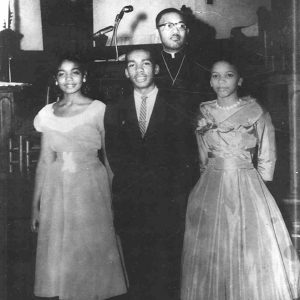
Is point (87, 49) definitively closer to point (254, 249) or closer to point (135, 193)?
point (135, 193)

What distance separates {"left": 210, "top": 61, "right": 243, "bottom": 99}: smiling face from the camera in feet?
5.77

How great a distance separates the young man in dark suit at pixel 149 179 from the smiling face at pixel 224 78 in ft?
0.58

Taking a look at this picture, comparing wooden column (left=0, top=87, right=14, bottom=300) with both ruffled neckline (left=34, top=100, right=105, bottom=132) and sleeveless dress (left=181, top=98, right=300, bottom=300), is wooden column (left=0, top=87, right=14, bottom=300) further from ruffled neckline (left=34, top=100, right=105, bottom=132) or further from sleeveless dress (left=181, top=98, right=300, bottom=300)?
sleeveless dress (left=181, top=98, right=300, bottom=300)

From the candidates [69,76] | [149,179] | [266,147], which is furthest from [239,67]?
[69,76]

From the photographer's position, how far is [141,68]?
171 cm

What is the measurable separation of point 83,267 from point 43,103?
0.79 meters

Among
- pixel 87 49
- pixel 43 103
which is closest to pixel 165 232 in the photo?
pixel 43 103

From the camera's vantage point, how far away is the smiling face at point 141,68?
1.71 metres

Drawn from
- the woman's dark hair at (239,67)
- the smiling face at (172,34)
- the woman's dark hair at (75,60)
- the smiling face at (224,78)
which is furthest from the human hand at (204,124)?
the woman's dark hair at (75,60)

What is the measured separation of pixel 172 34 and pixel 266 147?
2.12 ft

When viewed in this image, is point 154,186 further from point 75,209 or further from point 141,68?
point 141,68

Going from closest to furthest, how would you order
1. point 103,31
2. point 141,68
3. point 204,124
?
point 141,68
point 204,124
point 103,31

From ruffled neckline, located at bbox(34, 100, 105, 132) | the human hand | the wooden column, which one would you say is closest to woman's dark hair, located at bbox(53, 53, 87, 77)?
ruffled neckline, located at bbox(34, 100, 105, 132)

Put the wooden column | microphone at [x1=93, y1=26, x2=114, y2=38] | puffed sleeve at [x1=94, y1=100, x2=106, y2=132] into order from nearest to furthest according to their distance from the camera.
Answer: the wooden column < puffed sleeve at [x1=94, y1=100, x2=106, y2=132] < microphone at [x1=93, y1=26, x2=114, y2=38]
